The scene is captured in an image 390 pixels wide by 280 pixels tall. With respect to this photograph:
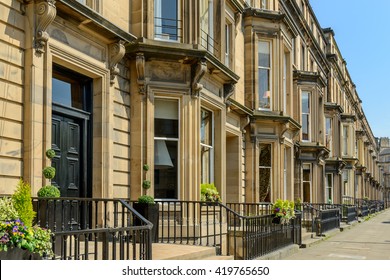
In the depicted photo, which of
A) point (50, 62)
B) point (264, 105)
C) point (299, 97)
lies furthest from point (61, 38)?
point (299, 97)

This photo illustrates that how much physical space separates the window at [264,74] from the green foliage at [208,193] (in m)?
6.79

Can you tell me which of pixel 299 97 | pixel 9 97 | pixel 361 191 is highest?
pixel 299 97

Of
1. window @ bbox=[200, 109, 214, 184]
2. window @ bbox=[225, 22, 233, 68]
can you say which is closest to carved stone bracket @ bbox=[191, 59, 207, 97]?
window @ bbox=[200, 109, 214, 184]

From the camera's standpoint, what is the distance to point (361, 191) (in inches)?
2024

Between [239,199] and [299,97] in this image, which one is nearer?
[239,199]

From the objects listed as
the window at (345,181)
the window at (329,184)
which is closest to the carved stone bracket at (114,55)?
the window at (329,184)

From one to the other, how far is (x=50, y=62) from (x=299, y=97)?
19.0 m

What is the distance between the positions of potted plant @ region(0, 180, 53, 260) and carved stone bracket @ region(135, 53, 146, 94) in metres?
6.04

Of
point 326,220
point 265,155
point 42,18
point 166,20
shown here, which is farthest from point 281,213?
point 326,220

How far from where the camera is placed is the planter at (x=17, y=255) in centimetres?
545

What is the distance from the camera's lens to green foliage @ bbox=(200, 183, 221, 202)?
13.8 metres

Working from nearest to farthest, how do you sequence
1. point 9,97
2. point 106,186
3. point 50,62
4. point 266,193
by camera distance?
point 9,97
point 50,62
point 106,186
point 266,193

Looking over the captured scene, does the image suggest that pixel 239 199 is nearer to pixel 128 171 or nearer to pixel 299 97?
pixel 128 171

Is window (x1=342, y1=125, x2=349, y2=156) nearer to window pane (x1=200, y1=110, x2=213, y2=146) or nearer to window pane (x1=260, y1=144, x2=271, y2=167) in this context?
window pane (x1=260, y1=144, x2=271, y2=167)
